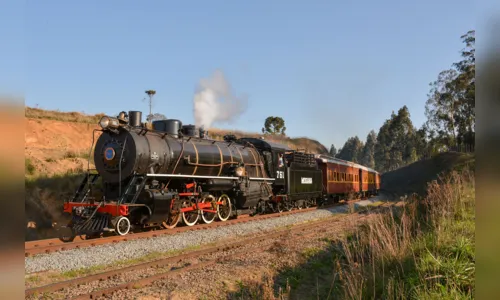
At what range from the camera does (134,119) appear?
46.8ft

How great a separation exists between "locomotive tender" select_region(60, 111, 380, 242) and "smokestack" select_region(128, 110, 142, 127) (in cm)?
4

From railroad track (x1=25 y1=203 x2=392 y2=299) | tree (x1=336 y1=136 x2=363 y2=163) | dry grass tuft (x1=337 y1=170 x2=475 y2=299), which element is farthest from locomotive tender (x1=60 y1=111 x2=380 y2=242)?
tree (x1=336 y1=136 x2=363 y2=163)

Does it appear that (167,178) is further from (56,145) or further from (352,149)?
(352,149)

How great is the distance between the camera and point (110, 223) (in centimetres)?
1184

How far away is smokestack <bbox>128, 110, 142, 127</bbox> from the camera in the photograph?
1423cm

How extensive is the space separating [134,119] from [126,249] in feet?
18.9

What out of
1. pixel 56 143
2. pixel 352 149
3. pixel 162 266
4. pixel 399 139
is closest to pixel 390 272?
pixel 162 266

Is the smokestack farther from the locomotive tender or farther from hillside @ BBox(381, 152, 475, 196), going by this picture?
hillside @ BBox(381, 152, 475, 196)

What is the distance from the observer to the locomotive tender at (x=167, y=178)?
12.3 meters

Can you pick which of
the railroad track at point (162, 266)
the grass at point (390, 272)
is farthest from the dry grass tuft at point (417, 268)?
the railroad track at point (162, 266)

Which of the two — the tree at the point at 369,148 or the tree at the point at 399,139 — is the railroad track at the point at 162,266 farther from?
the tree at the point at 369,148

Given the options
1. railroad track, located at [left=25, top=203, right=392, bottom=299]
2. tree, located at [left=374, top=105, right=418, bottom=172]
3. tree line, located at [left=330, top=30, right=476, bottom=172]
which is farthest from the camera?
tree, located at [left=374, top=105, right=418, bottom=172]
